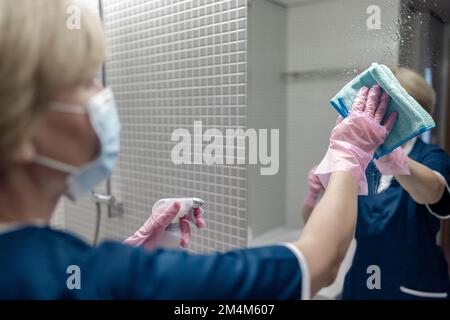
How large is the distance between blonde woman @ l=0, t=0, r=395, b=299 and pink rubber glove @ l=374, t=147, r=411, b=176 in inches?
12.3

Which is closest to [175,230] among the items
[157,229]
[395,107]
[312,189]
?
[157,229]

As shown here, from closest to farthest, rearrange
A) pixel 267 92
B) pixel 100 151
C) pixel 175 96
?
pixel 100 151, pixel 267 92, pixel 175 96

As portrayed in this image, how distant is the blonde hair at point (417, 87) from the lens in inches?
31.5

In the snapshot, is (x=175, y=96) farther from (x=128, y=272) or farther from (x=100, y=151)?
(x=128, y=272)

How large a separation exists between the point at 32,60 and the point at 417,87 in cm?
73

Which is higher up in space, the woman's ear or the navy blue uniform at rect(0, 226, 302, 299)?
the woman's ear

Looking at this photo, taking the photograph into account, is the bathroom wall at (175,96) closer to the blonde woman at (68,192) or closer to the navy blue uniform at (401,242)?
the navy blue uniform at (401,242)

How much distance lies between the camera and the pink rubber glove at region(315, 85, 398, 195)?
71 cm

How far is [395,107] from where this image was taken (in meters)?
0.75

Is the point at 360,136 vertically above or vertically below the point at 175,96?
below

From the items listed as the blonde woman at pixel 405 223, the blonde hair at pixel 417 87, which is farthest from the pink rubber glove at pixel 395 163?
the blonde hair at pixel 417 87

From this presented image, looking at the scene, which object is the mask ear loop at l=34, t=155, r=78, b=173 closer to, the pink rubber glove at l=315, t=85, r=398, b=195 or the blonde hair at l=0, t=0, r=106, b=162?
the blonde hair at l=0, t=0, r=106, b=162

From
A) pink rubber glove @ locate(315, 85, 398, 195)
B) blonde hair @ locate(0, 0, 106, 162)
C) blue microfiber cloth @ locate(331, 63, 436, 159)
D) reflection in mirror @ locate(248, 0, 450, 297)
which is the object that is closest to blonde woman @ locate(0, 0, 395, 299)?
blonde hair @ locate(0, 0, 106, 162)
